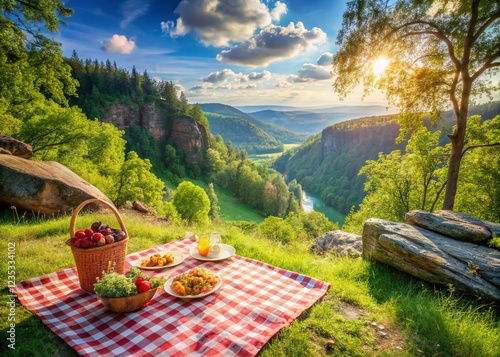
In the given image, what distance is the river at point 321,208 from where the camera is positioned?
3352 inches

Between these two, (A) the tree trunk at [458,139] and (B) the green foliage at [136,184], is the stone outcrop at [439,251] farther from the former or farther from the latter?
(B) the green foliage at [136,184]

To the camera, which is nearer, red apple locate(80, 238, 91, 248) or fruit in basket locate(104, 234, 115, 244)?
red apple locate(80, 238, 91, 248)

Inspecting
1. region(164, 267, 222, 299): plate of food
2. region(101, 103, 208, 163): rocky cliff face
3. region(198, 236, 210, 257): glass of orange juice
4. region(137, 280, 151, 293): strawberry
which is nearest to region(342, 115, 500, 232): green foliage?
region(198, 236, 210, 257): glass of orange juice

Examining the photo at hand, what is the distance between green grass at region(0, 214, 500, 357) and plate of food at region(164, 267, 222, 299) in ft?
4.14

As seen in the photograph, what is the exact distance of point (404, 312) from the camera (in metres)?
4.24

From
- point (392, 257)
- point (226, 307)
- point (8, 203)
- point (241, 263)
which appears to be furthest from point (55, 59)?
point (392, 257)

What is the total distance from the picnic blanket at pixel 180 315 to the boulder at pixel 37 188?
5.21 metres

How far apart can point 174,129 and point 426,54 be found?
7984cm

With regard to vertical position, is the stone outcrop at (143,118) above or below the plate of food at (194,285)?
above

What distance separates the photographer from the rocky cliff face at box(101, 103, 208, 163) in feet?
266

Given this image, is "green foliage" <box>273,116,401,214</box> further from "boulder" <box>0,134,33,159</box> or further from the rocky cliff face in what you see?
"boulder" <box>0,134,33,159</box>

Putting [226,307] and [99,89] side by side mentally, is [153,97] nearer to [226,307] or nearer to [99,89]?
[99,89]

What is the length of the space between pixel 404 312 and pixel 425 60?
1061 cm

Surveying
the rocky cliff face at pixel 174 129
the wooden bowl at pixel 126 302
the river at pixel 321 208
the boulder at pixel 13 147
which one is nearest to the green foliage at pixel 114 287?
the wooden bowl at pixel 126 302
